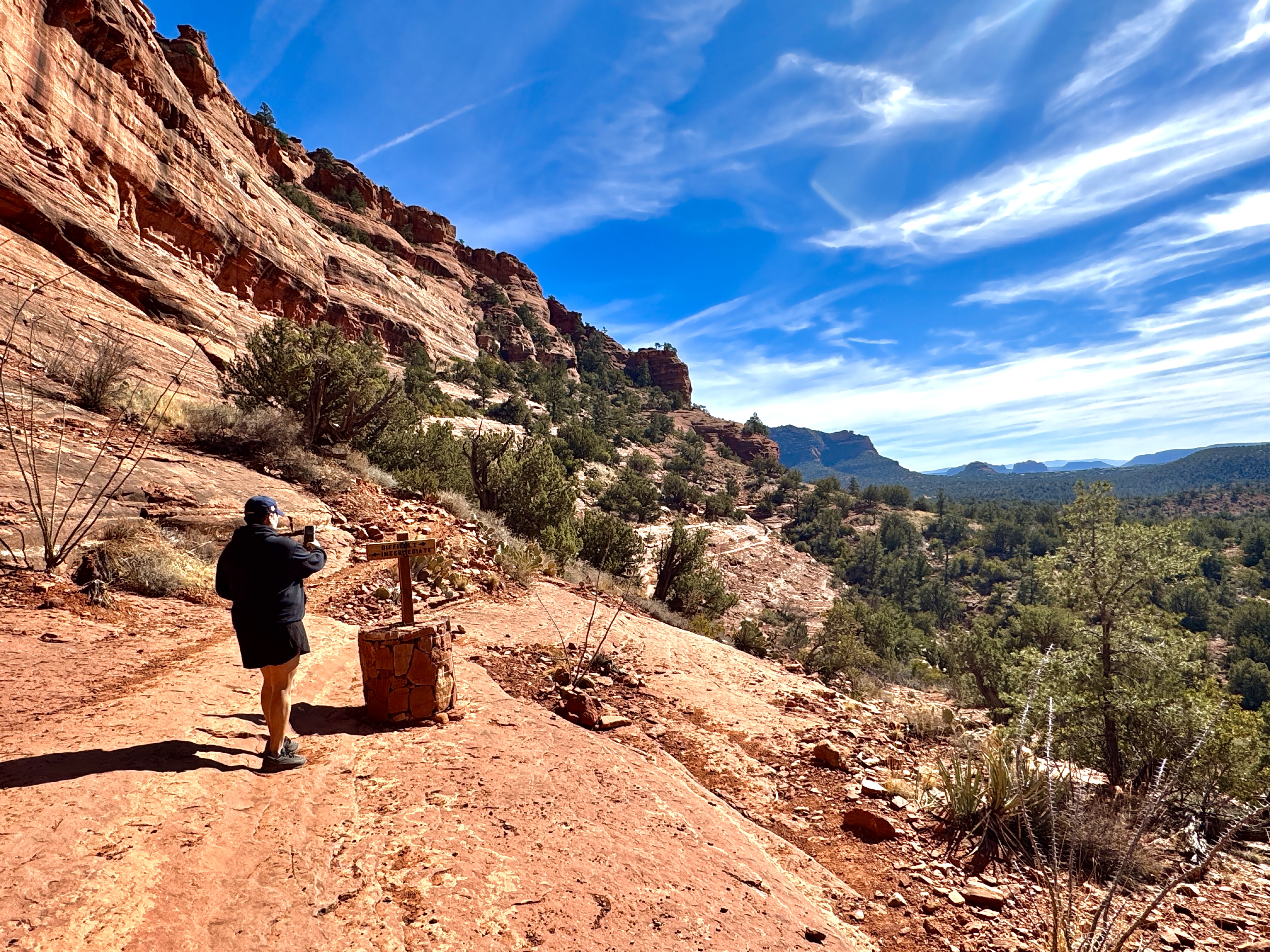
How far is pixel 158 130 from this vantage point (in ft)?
79.6

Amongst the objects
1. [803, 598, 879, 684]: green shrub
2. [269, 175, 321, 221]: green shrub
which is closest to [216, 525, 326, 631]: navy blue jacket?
[803, 598, 879, 684]: green shrub

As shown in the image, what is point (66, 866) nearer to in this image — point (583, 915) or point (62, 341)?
point (583, 915)

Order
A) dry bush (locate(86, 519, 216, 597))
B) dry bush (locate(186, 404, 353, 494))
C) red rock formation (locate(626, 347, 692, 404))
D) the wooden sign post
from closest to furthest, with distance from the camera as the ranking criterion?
the wooden sign post, dry bush (locate(86, 519, 216, 597)), dry bush (locate(186, 404, 353, 494)), red rock formation (locate(626, 347, 692, 404))

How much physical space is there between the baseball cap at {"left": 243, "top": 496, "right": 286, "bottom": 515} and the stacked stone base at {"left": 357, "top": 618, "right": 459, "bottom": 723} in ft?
4.27

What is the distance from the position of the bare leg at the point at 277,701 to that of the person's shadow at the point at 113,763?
204mm

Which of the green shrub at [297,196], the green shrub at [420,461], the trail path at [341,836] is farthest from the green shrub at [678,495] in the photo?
the trail path at [341,836]

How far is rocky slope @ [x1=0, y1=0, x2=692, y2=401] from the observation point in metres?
14.8

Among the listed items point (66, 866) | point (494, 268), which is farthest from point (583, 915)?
point (494, 268)

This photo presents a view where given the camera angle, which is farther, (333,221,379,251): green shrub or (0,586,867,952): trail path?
(333,221,379,251): green shrub

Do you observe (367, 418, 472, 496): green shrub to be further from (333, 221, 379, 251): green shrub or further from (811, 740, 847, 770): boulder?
(333, 221, 379, 251): green shrub

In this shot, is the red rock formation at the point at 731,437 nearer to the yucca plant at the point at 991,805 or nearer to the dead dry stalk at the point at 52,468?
the dead dry stalk at the point at 52,468

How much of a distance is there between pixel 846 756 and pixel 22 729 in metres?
6.43

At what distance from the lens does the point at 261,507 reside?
3.78 metres

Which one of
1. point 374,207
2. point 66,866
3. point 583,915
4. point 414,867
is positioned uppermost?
point 374,207
